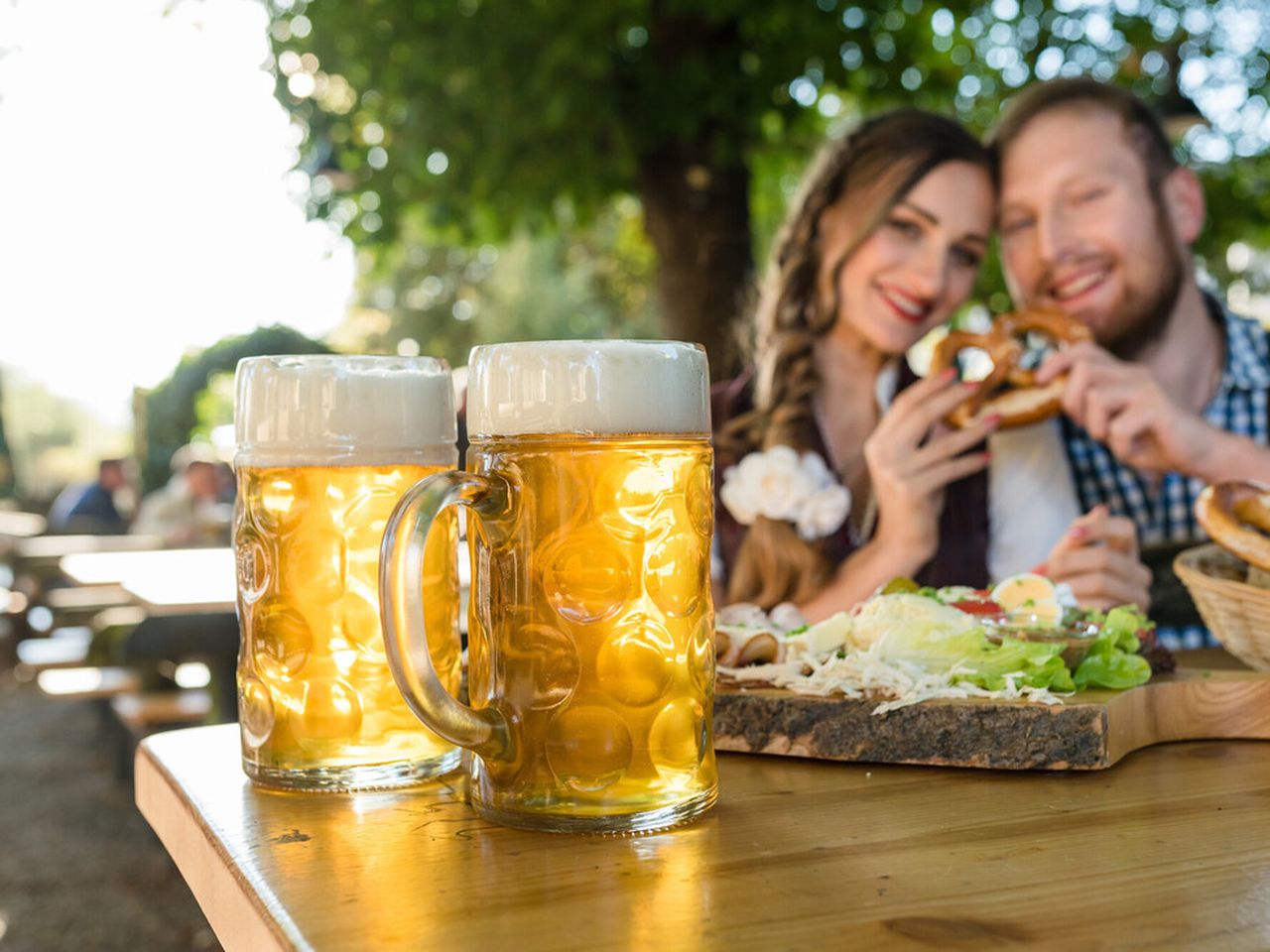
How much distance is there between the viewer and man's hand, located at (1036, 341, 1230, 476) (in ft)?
6.63

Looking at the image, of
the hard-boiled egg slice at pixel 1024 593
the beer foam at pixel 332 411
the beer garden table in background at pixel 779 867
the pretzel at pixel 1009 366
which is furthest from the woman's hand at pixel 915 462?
the beer foam at pixel 332 411

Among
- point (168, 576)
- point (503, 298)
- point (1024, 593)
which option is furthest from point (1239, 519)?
point (503, 298)

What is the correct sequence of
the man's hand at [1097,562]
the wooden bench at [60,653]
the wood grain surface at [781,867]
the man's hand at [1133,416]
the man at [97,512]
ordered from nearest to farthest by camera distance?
the wood grain surface at [781,867], the man's hand at [1097,562], the man's hand at [1133,416], the wooden bench at [60,653], the man at [97,512]

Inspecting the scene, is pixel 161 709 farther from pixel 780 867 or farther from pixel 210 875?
pixel 780 867

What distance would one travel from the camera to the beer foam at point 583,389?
77 centimetres

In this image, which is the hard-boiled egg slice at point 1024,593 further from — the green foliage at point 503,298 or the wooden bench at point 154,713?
the green foliage at point 503,298

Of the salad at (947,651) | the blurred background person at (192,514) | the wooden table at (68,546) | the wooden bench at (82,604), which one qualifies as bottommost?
the wooden bench at (82,604)

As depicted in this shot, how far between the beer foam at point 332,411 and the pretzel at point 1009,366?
158cm

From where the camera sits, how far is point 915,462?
7.45 ft

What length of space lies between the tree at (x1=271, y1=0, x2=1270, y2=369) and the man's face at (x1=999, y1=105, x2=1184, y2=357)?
2.14m

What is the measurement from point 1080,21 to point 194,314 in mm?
18389

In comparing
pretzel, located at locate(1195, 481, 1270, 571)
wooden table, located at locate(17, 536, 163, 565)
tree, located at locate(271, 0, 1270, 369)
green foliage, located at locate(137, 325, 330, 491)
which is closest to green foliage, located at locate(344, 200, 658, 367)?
green foliage, located at locate(137, 325, 330, 491)

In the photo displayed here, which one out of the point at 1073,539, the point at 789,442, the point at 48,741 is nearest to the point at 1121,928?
the point at 1073,539

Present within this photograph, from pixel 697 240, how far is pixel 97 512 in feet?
20.7
